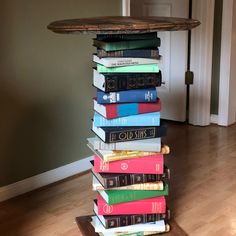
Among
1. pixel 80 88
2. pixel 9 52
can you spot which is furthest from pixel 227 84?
pixel 9 52

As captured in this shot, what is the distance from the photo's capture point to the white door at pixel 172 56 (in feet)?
11.4

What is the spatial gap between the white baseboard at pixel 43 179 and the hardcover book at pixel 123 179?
66 centimetres

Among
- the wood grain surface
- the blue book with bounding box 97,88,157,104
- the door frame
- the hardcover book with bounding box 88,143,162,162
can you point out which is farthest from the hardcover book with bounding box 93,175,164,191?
the door frame

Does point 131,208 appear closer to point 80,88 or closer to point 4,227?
point 4,227

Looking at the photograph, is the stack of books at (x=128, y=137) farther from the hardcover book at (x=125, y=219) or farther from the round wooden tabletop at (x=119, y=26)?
the round wooden tabletop at (x=119, y=26)

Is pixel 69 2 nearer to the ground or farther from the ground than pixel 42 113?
→ farther from the ground

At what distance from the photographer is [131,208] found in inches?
75.8

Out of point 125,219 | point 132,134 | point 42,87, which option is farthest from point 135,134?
point 42,87

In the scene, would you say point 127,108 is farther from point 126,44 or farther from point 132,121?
point 126,44

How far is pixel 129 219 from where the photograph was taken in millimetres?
1933

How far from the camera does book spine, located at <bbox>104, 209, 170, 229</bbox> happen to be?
1909mm

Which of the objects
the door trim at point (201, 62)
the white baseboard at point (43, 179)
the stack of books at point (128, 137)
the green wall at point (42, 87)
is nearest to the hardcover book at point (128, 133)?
the stack of books at point (128, 137)

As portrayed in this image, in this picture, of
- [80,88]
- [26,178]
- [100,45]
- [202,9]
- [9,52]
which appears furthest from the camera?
[202,9]

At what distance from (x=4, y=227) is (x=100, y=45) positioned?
91 cm
